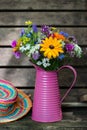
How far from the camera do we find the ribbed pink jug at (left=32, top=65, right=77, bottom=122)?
57.9 inches

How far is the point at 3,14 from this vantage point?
1.76m

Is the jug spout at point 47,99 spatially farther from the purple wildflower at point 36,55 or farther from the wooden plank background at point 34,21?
the wooden plank background at point 34,21

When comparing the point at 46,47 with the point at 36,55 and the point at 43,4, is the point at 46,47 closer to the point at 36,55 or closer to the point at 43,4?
the point at 36,55

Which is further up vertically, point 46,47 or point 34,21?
point 34,21

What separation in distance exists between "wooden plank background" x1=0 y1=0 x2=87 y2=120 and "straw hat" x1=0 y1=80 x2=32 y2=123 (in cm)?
13

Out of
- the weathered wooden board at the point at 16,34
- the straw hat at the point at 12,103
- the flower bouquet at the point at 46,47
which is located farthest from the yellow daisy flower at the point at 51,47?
the weathered wooden board at the point at 16,34

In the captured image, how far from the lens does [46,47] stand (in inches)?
55.7

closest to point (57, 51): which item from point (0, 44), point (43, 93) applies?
point (43, 93)

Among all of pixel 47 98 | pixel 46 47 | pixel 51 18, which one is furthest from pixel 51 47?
pixel 51 18

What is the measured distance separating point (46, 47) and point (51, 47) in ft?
0.06

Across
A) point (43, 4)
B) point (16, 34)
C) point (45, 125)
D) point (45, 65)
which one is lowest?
point (45, 125)

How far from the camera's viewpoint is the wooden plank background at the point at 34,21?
68.1 inches

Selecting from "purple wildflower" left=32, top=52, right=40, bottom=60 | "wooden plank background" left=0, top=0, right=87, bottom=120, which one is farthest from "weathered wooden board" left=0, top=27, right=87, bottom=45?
"purple wildflower" left=32, top=52, right=40, bottom=60

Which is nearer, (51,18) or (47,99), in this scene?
(47,99)
